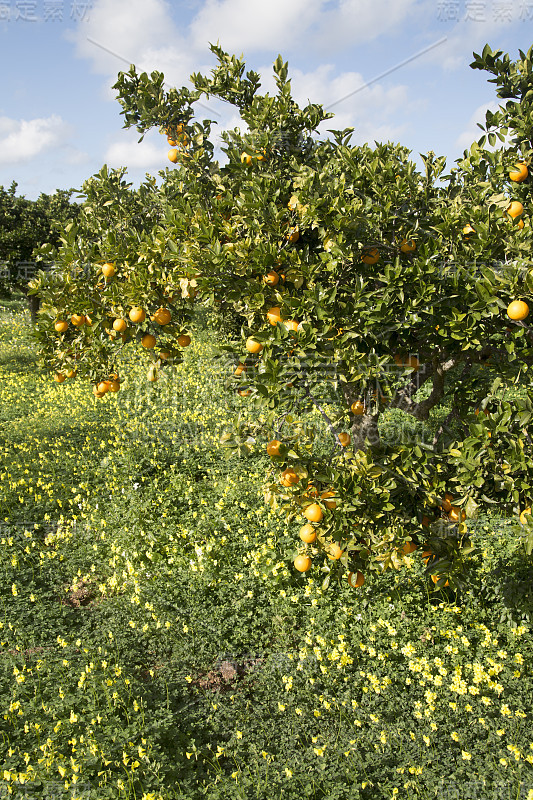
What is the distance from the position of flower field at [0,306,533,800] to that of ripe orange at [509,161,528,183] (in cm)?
206

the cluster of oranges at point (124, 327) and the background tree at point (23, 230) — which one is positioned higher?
the background tree at point (23, 230)

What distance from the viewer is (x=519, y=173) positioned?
306 centimetres

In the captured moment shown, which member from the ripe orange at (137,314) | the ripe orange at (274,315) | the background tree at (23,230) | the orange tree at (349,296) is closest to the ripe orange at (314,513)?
the orange tree at (349,296)

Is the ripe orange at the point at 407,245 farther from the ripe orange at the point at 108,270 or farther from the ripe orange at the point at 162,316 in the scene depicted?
the ripe orange at the point at 108,270

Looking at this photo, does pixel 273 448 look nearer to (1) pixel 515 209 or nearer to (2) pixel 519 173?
(1) pixel 515 209

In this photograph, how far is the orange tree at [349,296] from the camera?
8.70ft

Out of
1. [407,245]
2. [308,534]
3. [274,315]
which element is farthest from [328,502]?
[407,245]

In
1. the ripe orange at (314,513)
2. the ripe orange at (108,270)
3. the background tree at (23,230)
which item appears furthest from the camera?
the background tree at (23,230)

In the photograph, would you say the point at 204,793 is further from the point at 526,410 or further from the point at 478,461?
the point at 526,410

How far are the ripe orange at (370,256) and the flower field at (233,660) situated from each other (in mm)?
1204

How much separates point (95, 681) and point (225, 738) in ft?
2.97

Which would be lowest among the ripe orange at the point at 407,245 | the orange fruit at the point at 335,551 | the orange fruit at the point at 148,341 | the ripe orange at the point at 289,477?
the orange fruit at the point at 335,551

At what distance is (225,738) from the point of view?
334 cm

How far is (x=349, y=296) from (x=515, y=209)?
100 centimetres
